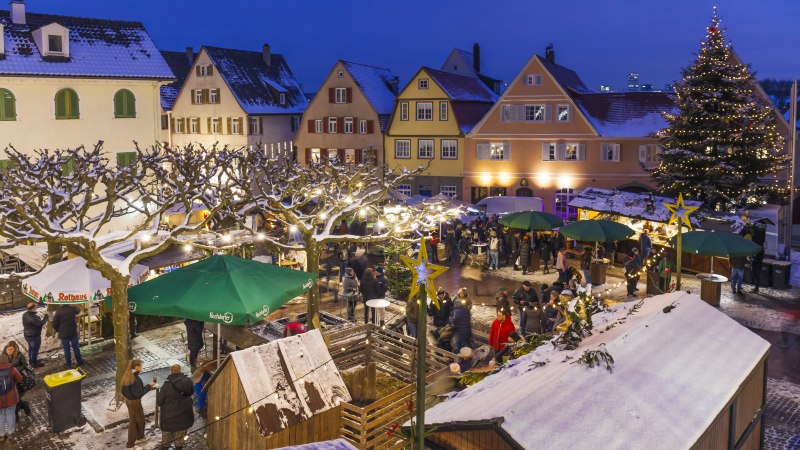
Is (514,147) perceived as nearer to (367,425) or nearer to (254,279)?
(254,279)

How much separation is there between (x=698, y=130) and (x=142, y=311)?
2405 cm

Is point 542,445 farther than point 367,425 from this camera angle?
No

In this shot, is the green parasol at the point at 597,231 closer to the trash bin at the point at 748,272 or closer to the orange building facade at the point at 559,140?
the trash bin at the point at 748,272

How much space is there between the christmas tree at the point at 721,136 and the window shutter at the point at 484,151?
13605 millimetres

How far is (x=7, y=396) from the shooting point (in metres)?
12.2

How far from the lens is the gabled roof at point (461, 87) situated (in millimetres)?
43562

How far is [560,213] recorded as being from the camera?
41.1 metres

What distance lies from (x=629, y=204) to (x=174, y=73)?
42.7 meters

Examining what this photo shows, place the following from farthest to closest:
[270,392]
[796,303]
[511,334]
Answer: [796,303], [511,334], [270,392]

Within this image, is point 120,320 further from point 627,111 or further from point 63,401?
point 627,111

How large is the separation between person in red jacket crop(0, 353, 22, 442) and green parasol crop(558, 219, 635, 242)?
17711 mm

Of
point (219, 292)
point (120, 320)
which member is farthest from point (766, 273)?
point (120, 320)

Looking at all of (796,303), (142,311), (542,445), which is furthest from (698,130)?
(542,445)

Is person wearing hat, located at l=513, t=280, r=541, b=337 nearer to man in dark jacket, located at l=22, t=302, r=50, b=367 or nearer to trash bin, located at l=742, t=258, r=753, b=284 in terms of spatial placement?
man in dark jacket, located at l=22, t=302, r=50, b=367
